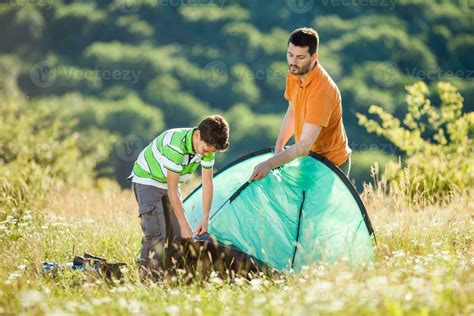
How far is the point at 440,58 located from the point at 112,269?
18.3m

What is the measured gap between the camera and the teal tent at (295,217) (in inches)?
178

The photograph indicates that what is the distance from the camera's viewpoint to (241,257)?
177 inches

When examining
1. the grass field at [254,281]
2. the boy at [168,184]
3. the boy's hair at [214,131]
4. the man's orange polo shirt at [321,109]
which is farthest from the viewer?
the man's orange polo shirt at [321,109]

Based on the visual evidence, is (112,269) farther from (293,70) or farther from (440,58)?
(440,58)

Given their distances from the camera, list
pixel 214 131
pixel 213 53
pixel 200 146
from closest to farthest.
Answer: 1. pixel 214 131
2. pixel 200 146
3. pixel 213 53

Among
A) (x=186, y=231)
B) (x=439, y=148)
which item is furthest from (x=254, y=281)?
(x=439, y=148)

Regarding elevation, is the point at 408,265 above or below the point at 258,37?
below

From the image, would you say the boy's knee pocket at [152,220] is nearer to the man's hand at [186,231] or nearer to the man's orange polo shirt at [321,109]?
the man's hand at [186,231]

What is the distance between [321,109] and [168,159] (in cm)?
103

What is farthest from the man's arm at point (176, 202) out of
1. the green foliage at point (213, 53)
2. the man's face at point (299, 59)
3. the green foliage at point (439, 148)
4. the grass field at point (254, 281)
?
the green foliage at point (213, 53)

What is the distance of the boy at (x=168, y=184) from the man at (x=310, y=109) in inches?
17.2

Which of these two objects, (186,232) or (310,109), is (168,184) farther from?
(310,109)

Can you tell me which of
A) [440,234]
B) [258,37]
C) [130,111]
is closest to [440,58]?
[258,37]

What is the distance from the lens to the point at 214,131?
13.3 ft
